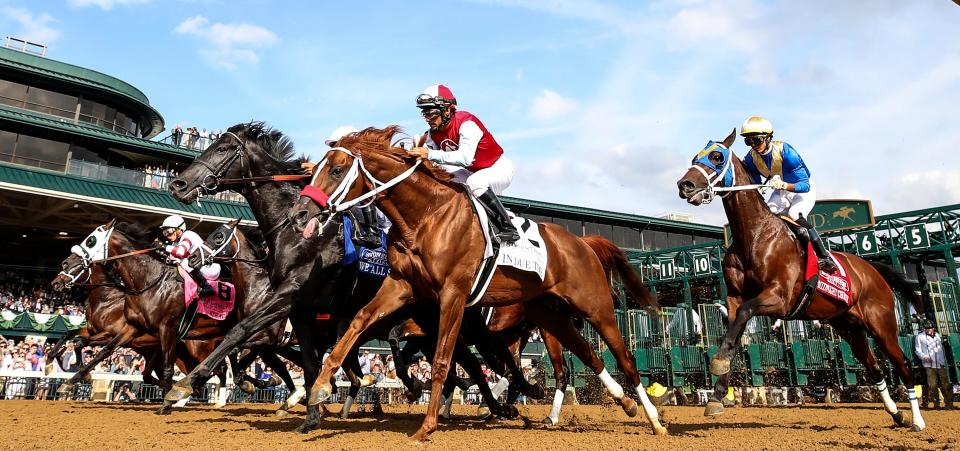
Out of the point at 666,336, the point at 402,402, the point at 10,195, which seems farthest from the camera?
the point at 10,195

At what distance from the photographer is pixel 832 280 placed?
279 inches

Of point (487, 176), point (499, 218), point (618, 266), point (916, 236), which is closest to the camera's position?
point (499, 218)

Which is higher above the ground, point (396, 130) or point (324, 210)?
point (396, 130)

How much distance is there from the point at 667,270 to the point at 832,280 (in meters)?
16.3

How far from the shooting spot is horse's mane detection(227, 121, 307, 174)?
7.68m

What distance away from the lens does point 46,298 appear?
26531mm

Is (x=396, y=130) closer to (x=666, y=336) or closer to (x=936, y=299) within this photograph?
(x=666, y=336)

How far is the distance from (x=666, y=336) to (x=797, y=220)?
13.3m

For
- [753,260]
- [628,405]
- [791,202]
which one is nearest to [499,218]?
[628,405]

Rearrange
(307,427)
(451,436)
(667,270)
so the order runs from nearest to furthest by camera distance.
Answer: (451,436) < (307,427) < (667,270)

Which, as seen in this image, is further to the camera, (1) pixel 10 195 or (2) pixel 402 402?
(1) pixel 10 195

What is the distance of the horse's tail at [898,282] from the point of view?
8.53 metres

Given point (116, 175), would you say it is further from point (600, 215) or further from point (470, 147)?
point (600, 215)

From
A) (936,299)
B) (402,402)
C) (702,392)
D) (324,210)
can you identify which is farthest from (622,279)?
(936,299)
